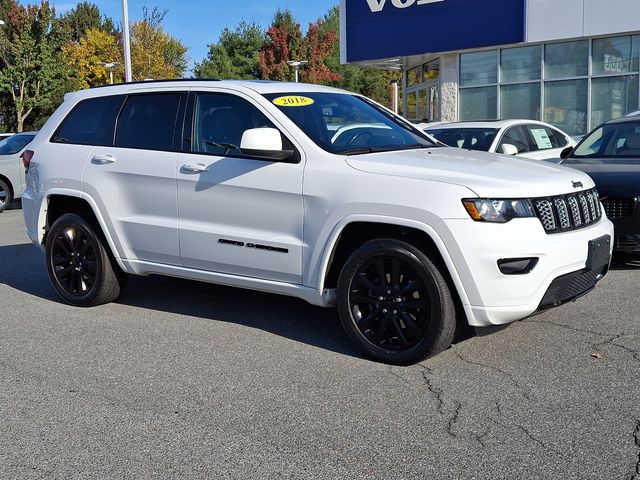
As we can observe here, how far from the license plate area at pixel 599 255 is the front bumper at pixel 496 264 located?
1.12 feet

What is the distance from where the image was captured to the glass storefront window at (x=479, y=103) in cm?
1983

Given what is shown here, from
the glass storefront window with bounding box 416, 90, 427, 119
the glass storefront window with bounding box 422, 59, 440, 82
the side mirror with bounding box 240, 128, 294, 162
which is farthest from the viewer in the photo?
the glass storefront window with bounding box 416, 90, 427, 119

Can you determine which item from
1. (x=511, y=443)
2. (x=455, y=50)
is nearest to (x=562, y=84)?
(x=455, y=50)

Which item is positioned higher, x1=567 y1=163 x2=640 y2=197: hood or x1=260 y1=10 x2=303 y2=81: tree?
x1=260 y1=10 x2=303 y2=81: tree

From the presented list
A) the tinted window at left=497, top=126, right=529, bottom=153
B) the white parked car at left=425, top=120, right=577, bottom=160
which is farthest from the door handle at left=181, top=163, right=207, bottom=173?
the tinted window at left=497, top=126, right=529, bottom=153

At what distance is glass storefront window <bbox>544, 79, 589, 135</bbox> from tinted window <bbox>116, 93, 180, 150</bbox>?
1465 cm

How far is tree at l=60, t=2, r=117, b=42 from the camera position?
57.1 metres

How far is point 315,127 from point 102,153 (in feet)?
6.30

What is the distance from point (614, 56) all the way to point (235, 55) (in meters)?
40.7

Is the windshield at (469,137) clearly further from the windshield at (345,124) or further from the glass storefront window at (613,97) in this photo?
the glass storefront window at (613,97)

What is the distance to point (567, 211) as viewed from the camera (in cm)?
462

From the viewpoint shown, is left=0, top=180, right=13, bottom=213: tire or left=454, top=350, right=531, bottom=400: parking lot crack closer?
left=454, top=350, right=531, bottom=400: parking lot crack

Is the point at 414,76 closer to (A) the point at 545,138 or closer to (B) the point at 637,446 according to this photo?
(A) the point at 545,138

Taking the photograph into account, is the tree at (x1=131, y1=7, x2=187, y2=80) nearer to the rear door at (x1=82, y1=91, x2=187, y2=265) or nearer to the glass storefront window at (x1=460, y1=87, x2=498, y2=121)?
the glass storefront window at (x1=460, y1=87, x2=498, y2=121)
